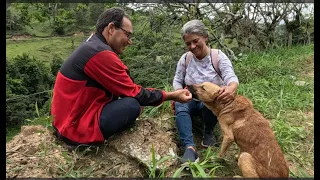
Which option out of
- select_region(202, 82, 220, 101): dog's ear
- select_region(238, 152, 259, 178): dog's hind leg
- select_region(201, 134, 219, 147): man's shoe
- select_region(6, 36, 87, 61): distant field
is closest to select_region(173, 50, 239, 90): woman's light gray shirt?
select_region(202, 82, 220, 101): dog's ear

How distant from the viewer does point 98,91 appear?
3357mm

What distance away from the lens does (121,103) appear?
3312 millimetres

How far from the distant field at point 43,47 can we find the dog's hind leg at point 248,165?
29350 mm

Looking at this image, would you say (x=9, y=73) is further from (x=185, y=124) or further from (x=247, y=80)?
(x=185, y=124)

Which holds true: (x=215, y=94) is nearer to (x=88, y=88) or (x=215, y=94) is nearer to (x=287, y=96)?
(x=88, y=88)

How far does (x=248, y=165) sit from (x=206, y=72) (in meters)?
1.41

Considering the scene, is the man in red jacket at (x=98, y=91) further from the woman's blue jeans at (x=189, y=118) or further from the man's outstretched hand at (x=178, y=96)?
the woman's blue jeans at (x=189, y=118)

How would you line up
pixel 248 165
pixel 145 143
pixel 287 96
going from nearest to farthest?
pixel 248 165, pixel 145 143, pixel 287 96

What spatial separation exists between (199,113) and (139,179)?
1.37 m

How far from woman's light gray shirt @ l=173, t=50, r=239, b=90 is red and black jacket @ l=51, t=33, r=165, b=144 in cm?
96

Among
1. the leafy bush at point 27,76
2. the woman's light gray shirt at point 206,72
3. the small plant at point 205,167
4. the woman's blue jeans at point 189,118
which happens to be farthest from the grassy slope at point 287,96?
the leafy bush at point 27,76

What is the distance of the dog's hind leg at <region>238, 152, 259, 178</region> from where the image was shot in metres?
3.01

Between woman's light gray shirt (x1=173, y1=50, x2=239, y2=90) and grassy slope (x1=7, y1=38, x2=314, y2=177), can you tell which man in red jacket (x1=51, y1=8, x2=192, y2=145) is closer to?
woman's light gray shirt (x1=173, y1=50, x2=239, y2=90)

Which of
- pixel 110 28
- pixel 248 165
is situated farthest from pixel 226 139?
pixel 110 28
